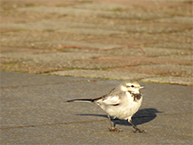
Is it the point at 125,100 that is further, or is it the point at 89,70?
the point at 89,70

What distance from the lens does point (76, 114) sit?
4219 millimetres

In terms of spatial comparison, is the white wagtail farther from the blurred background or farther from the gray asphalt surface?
the blurred background

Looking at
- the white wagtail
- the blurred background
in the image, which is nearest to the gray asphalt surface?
the white wagtail

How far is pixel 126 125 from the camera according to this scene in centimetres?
399

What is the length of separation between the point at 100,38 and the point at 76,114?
4.81 metres

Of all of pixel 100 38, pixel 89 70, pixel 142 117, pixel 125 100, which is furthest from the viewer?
pixel 100 38

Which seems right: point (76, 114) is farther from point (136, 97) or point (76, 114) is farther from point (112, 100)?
point (136, 97)

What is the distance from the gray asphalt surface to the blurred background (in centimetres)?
51

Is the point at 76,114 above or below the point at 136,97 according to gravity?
below

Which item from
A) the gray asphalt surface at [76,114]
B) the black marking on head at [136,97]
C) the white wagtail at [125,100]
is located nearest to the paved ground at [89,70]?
the gray asphalt surface at [76,114]

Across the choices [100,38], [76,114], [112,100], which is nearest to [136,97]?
[112,100]

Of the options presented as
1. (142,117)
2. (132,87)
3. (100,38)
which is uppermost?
(132,87)

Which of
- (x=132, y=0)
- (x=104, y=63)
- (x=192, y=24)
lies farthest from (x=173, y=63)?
(x=132, y=0)

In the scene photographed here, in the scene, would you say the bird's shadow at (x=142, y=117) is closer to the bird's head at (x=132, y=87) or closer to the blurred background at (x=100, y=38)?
the bird's head at (x=132, y=87)
